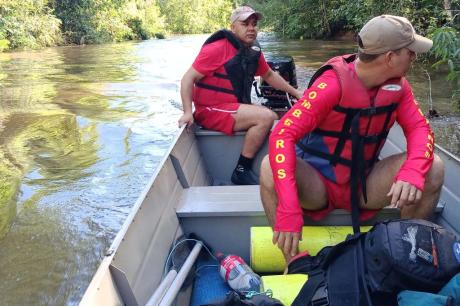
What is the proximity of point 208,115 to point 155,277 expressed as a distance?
1.58m

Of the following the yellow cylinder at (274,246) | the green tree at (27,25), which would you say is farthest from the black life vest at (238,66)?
the green tree at (27,25)

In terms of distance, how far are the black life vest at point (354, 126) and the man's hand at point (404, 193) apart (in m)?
0.20

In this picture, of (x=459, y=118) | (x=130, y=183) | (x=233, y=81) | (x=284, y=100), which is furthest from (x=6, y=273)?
(x=459, y=118)

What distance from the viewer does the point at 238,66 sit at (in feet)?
10.8

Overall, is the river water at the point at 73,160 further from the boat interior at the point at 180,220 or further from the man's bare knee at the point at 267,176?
the man's bare knee at the point at 267,176

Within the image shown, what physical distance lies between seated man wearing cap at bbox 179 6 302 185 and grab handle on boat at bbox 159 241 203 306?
1.05m

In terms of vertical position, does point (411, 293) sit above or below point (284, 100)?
above

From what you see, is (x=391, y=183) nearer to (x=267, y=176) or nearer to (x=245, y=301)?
(x=267, y=176)

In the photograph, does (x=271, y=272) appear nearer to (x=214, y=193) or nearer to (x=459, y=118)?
(x=214, y=193)

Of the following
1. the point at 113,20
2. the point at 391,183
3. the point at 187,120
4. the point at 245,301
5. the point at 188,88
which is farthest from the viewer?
the point at 113,20

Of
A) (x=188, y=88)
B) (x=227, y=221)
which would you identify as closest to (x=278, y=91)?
(x=188, y=88)

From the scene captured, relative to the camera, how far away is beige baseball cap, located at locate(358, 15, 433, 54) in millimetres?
1818

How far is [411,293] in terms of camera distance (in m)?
1.39

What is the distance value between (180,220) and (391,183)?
100cm
